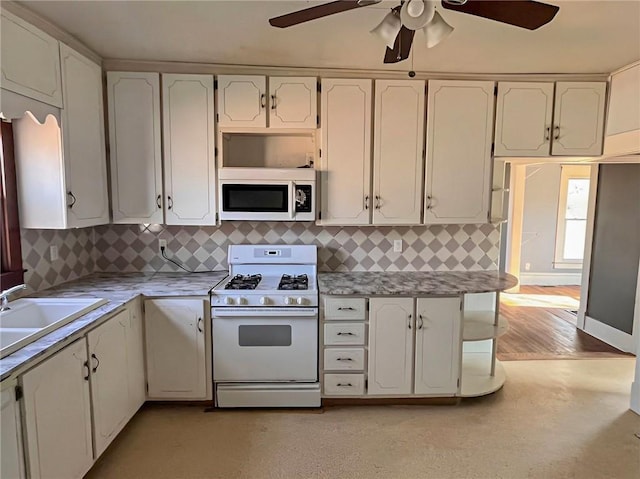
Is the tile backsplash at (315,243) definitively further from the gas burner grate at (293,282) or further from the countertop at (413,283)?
the gas burner grate at (293,282)

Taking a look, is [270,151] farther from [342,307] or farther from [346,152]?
[342,307]

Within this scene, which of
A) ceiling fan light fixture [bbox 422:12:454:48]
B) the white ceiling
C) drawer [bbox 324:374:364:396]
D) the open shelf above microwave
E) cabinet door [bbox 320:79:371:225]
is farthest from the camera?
the open shelf above microwave

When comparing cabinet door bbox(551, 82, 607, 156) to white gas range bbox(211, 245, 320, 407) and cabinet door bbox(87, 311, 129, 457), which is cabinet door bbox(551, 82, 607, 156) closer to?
white gas range bbox(211, 245, 320, 407)

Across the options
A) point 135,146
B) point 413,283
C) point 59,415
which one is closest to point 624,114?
point 413,283

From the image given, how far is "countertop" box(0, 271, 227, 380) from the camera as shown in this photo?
152 centimetres

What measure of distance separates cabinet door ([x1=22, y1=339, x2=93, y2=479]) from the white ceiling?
173cm

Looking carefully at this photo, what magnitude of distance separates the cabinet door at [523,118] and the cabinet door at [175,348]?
251 cm

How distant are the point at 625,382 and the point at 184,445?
11.1 ft

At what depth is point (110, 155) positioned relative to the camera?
273 centimetres

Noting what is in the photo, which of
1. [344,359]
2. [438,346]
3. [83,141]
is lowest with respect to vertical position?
[344,359]

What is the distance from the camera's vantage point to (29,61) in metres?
1.95

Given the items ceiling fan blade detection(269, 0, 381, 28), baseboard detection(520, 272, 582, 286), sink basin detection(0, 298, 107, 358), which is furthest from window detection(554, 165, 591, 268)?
sink basin detection(0, 298, 107, 358)

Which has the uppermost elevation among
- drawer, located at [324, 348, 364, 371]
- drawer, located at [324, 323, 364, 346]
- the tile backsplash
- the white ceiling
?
the white ceiling

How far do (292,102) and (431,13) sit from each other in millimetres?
1539
